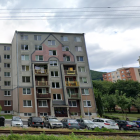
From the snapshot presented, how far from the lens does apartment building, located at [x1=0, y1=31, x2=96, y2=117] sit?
34375 mm

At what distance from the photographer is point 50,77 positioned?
36.6 metres

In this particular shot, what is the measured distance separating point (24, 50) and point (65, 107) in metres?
17.5

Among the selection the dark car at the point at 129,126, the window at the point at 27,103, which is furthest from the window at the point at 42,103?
the dark car at the point at 129,126

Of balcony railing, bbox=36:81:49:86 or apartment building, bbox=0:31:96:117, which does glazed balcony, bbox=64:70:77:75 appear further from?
balcony railing, bbox=36:81:49:86

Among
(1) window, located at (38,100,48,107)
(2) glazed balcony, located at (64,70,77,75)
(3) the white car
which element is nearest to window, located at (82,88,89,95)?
(2) glazed balcony, located at (64,70,77,75)

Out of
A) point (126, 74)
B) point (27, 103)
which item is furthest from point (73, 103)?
point (126, 74)

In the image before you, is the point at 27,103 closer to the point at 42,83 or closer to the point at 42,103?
the point at 42,103

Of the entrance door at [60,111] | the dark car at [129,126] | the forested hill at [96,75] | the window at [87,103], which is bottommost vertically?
the dark car at [129,126]

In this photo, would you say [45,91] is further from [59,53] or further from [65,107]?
[59,53]

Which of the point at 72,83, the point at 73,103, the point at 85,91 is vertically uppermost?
the point at 72,83

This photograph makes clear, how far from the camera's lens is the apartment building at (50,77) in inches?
1353

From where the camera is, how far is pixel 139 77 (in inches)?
3765

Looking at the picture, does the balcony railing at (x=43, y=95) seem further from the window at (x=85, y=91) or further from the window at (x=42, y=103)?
the window at (x=85, y=91)

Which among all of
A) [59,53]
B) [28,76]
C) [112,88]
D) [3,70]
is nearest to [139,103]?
[112,88]
